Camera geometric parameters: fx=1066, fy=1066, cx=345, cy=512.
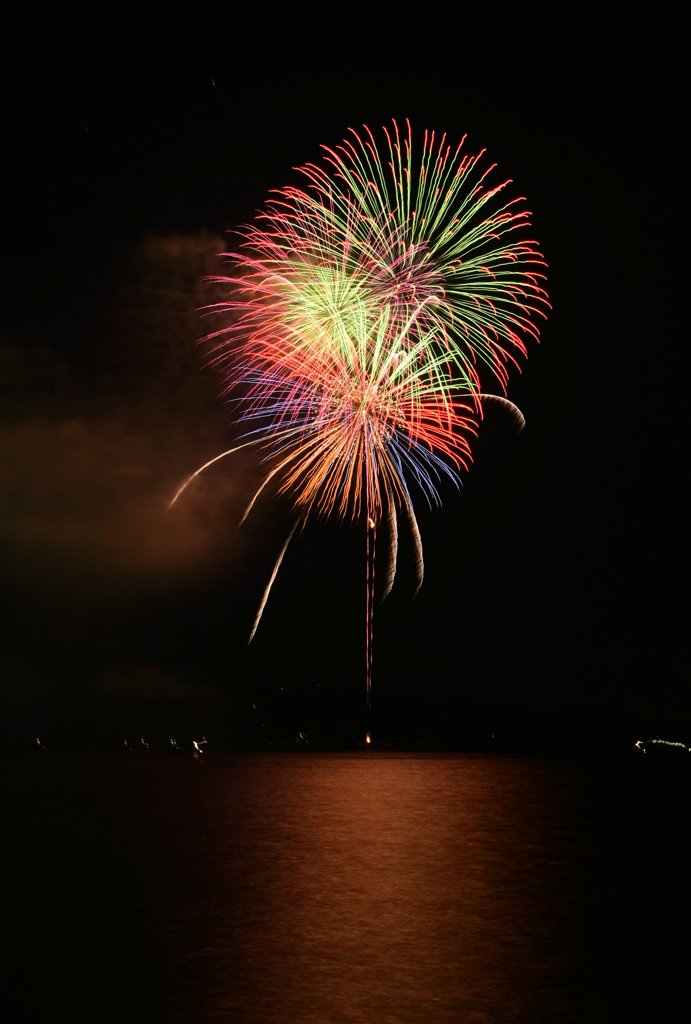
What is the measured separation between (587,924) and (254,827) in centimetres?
1163

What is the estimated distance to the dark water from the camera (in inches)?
328

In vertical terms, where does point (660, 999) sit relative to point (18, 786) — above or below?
below

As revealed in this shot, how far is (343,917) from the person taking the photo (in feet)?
39.4

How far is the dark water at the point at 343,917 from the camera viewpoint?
834cm

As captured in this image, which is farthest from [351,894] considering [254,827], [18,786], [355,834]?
[18,786]

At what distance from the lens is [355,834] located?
21.0 meters

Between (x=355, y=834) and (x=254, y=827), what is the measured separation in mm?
2449

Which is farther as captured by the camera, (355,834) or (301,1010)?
(355,834)

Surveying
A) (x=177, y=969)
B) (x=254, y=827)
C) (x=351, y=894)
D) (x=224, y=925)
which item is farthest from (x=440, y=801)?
(x=177, y=969)

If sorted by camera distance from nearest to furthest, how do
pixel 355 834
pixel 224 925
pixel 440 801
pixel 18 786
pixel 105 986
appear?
pixel 105 986 → pixel 224 925 → pixel 355 834 → pixel 440 801 → pixel 18 786

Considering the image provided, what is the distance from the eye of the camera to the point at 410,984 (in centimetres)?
895

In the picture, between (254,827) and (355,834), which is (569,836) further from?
(254,827)

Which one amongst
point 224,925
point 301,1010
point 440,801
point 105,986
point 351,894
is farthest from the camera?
point 440,801

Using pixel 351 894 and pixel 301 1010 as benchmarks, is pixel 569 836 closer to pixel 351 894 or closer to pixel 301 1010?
pixel 351 894
